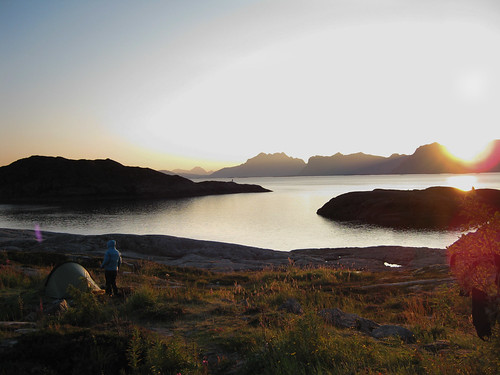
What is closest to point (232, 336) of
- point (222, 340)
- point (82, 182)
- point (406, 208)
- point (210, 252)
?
point (222, 340)

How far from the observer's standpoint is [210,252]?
127 ft

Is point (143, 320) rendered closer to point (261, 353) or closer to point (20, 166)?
point (261, 353)

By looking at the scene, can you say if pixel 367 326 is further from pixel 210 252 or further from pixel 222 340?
pixel 210 252

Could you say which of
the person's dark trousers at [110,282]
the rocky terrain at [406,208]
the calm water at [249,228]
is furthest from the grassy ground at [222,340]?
the rocky terrain at [406,208]

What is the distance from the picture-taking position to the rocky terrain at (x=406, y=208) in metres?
72.6

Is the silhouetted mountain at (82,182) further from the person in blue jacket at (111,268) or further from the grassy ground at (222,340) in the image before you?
the grassy ground at (222,340)

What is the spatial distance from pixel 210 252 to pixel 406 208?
58679 mm

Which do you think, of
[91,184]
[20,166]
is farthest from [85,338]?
[20,166]

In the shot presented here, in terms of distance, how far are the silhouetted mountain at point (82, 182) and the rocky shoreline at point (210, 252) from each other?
128 m

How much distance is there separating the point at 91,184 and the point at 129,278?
168m

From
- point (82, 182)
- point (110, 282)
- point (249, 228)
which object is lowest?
point (249, 228)

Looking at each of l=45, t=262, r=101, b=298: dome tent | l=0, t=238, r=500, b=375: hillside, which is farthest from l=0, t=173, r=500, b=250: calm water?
l=0, t=238, r=500, b=375: hillside

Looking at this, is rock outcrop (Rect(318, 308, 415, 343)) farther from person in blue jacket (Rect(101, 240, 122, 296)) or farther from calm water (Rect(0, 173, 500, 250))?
calm water (Rect(0, 173, 500, 250))

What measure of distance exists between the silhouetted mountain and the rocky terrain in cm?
11053
